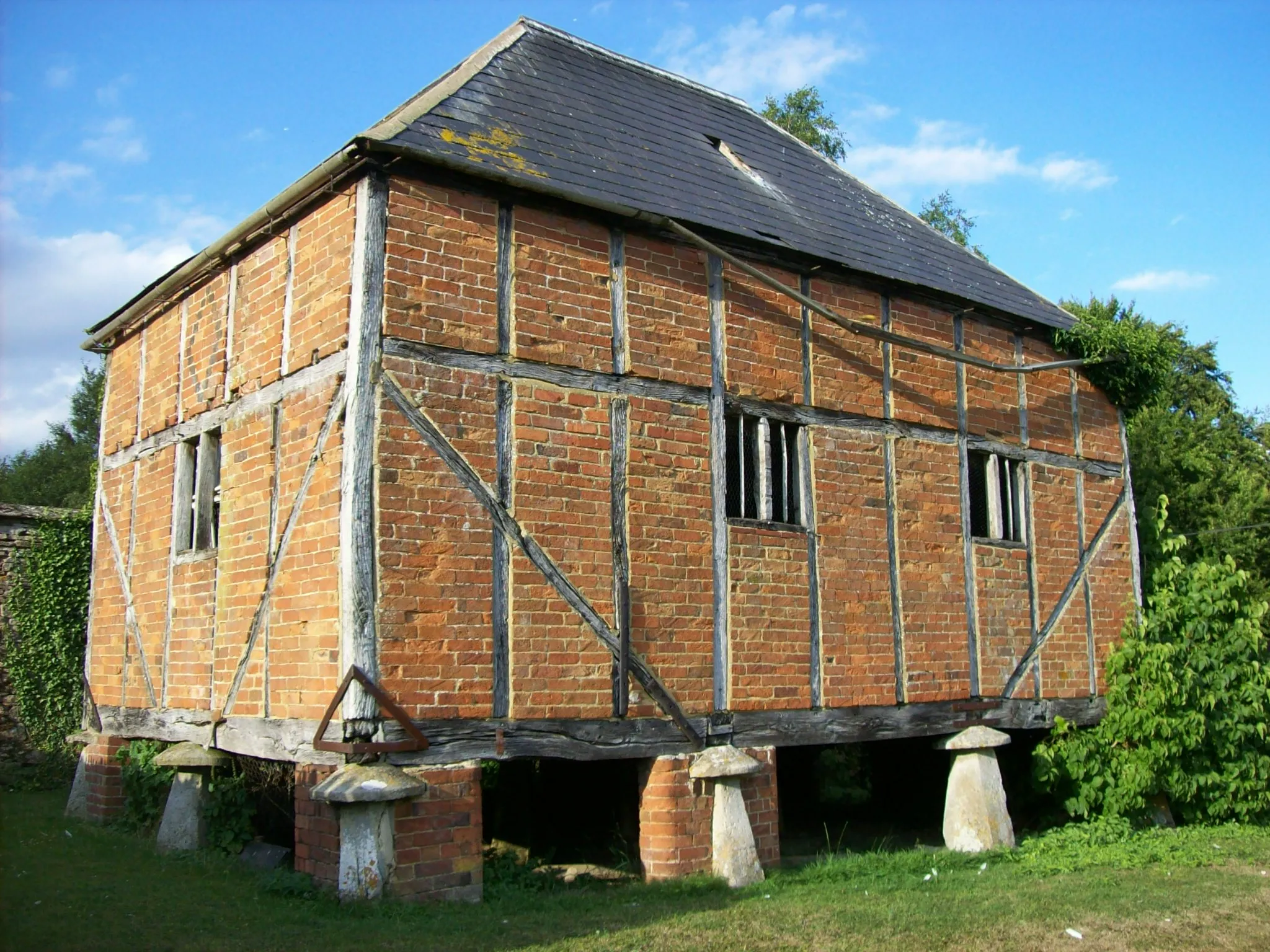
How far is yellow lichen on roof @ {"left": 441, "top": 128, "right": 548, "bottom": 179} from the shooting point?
8281 mm

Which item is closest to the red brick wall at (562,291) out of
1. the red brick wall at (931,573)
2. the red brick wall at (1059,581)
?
the red brick wall at (931,573)

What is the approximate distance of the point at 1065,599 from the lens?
459 inches

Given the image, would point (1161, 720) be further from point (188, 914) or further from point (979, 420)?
point (188, 914)

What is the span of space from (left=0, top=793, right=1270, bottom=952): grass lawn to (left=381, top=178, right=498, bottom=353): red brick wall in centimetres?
375

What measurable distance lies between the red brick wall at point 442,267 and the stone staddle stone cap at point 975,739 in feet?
18.8

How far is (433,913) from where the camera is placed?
6.95m

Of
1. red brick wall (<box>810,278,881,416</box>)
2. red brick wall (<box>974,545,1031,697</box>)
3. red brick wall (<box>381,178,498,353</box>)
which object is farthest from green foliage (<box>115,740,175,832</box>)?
red brick wall (<box>974,545,1031,697</box>)

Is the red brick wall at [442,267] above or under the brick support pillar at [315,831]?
above

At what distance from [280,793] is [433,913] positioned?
3.45m

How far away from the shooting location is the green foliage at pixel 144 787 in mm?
9938

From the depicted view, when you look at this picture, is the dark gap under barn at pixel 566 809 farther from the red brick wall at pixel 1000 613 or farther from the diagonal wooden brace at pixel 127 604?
the red brick wall at pixel 1000 613

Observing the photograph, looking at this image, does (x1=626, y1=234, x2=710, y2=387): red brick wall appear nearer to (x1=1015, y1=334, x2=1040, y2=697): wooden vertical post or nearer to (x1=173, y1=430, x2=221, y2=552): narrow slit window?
(x1=173, y1=430, x2=221, y2=552): narrow slit window

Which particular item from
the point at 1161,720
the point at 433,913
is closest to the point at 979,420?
the point at 1161,720

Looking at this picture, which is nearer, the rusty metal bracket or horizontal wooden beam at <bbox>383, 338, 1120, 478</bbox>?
the rusty metal bracket
